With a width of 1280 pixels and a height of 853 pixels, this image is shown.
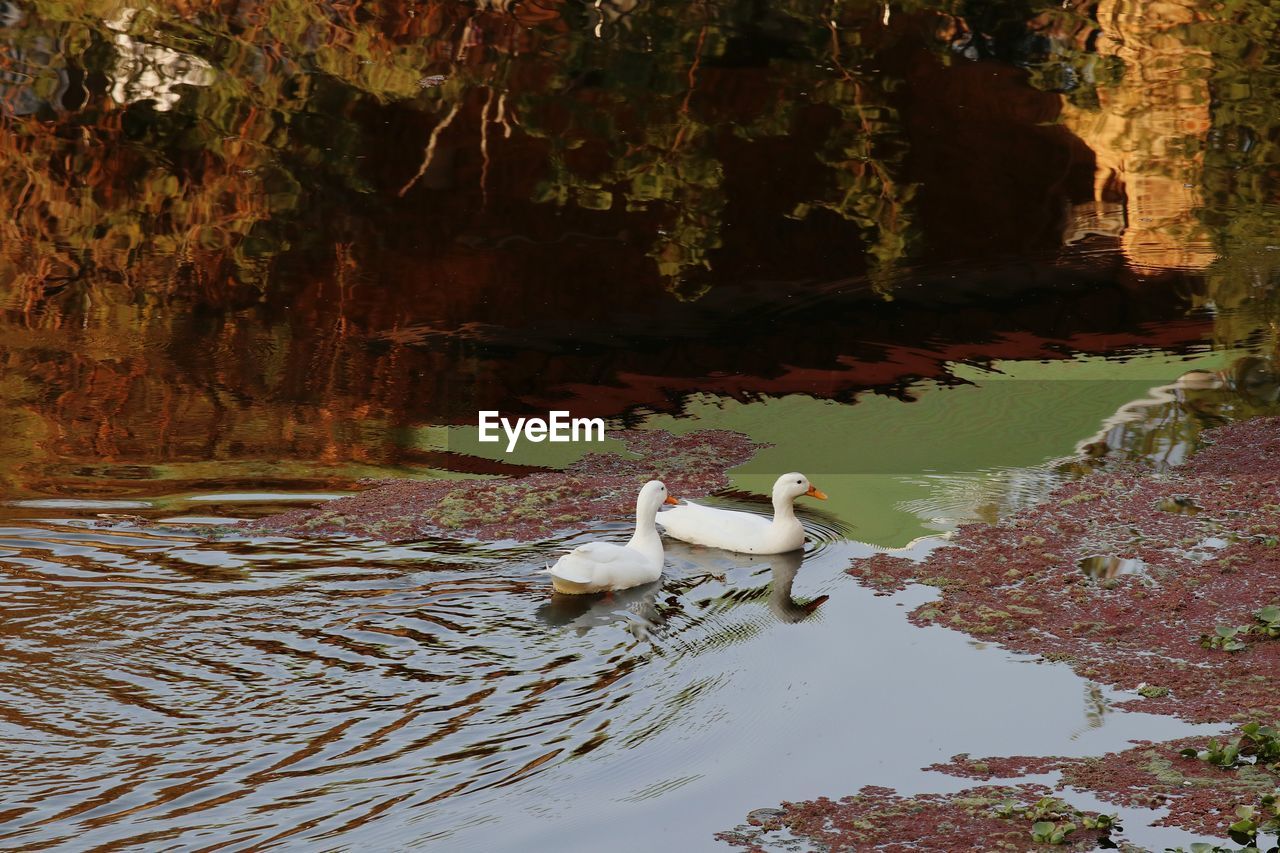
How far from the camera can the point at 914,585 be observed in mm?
8430

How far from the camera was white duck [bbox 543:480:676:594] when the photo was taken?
827cm

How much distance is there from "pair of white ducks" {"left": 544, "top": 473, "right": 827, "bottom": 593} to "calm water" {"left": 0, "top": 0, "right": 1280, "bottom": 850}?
0.52 feet

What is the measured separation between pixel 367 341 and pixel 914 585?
5978 mm

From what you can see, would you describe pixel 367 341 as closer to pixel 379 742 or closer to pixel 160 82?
pixel 160 82

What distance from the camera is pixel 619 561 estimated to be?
8438 millimetres

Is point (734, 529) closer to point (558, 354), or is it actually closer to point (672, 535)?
point (672, 535)

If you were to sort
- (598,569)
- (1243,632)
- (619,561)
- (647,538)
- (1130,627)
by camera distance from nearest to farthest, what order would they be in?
1. (1243,632)
2. (1130,627)
3. (598,569)
4. (619,561)
5. (647,538)

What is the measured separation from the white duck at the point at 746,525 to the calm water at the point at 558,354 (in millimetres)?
147

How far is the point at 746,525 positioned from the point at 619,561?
1023 millimetres

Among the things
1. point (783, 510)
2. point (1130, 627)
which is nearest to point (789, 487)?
point (783, 510)

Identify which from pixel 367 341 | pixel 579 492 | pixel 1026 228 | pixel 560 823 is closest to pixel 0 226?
pixel 367 341

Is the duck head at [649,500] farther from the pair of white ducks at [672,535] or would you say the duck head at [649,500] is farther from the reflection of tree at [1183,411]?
the reflection of tree at [1183,411]

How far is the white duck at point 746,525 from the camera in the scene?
359 inches

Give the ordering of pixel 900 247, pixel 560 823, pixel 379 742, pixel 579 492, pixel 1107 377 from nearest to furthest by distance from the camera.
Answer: pixel 560 823 < pixel 379 742 < pixel 579 492 < pixel 1107 377 < pixel 900 247
